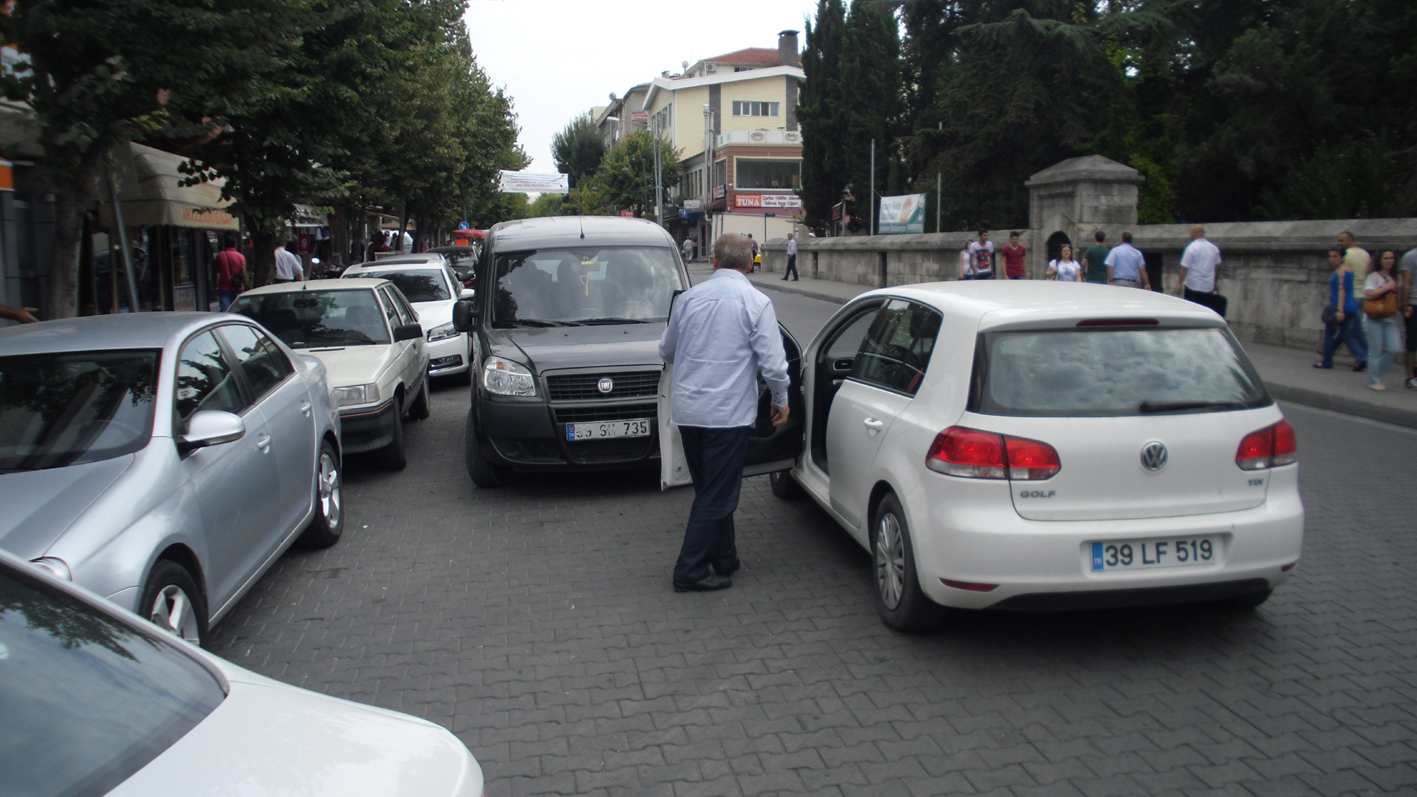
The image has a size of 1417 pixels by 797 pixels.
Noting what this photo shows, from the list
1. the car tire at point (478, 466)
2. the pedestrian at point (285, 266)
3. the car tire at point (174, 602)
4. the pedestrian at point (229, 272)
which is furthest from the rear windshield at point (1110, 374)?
the pedestrian at point (285, 266)

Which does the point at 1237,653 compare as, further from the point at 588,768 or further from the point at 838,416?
the point at 588,768

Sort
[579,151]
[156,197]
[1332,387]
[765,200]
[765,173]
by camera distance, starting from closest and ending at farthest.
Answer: [1332,387] < [156,197] < [765,200] < [765,173] < [579,151]

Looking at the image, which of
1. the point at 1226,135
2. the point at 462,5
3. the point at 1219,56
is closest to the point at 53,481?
the point at 1226,135

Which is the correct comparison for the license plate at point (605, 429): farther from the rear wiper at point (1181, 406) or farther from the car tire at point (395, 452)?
the rear wiper at point (1181, 406)

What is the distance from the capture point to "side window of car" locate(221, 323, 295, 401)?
5.60 m

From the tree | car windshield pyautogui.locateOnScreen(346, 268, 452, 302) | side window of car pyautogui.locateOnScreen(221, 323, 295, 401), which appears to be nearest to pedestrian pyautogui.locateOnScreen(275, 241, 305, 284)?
car windshield pyautogui.locateOnScreen(346, 268, 452, 302)

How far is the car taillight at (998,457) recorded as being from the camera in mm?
3998

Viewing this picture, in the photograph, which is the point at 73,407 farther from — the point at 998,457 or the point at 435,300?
the point at 435,300

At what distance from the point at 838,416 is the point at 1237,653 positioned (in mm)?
2139

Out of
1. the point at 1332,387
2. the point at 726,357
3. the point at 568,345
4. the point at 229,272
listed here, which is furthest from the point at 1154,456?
the point at 229,272

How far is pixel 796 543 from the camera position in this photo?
605cm

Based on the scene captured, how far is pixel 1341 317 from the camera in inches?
476

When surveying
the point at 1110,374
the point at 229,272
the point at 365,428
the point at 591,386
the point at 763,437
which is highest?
the point at 229,272

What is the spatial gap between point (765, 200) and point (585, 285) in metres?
58.4
